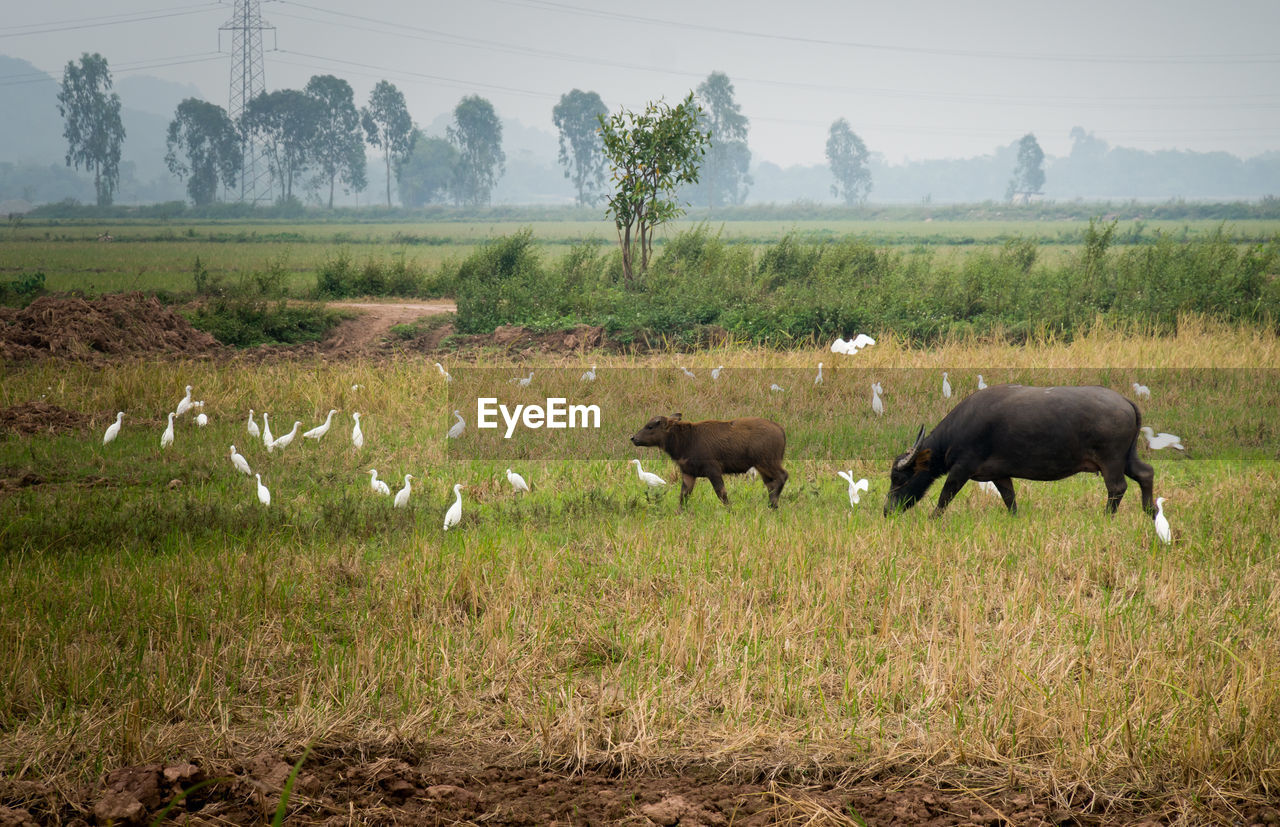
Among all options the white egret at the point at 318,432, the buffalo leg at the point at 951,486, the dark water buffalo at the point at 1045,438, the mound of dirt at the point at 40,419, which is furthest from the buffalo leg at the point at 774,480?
the mound of dirt at the point at 40,419

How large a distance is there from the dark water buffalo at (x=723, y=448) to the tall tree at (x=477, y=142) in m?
106

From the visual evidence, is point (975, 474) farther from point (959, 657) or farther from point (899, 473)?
point (959, 657)

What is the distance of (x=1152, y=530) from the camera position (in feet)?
25.1

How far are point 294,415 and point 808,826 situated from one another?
35.6 feet

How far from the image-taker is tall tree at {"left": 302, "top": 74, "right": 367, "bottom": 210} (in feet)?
328

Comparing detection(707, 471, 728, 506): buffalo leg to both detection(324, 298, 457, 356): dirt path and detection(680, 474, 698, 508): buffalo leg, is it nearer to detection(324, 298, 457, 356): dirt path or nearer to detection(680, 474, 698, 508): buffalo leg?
detection(680, 474, 698, 508): buffalo leg

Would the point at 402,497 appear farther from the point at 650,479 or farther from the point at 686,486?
the point at 686,486

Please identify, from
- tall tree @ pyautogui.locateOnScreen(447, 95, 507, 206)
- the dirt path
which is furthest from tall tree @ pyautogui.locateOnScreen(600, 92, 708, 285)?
tall tree @ pyautogui.locateOnScreen(447, 95, 507, 206)

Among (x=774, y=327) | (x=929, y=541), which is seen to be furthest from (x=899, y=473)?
(x=774, y=327)

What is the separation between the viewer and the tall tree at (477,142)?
10825 centimetres

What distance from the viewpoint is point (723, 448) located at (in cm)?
886

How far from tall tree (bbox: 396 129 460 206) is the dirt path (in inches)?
4300

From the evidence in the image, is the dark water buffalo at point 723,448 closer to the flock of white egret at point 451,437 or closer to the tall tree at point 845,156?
the flock of white egret at point 451,437

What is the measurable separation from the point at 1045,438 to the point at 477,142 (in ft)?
359
